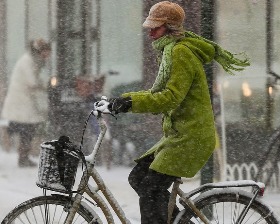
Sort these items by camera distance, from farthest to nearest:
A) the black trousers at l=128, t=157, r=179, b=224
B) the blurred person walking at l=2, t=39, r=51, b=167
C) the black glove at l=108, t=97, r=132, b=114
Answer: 1. the blurred person walking at l=2, t=39, r=51, b=167
2. the black trousers at l=128, t=157, r=179, b=224
3. the black glove at l=108, t=97, r=132, b=114

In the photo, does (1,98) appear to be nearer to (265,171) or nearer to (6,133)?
(6,133)

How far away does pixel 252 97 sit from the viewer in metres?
11.6

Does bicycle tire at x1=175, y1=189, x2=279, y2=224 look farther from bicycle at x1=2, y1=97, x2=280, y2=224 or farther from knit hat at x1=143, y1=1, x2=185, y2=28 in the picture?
knit hat at x1=143, y1=1, x2=185, y2=28

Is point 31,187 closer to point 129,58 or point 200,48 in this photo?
point 129,58

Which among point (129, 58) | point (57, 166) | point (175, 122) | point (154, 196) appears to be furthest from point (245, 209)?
point (129, 58)

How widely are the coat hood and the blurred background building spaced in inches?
217

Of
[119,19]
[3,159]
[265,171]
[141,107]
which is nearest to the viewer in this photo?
[141,107]

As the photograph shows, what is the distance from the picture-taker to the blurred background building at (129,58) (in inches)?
453

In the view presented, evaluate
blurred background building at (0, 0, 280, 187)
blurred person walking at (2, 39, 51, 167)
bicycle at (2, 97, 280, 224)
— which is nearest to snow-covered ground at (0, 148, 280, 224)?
blurred person walking at (2, 39, 51, 167)

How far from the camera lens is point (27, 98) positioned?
504 inches

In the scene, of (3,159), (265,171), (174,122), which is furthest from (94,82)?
(174,122)

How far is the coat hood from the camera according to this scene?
206 inches

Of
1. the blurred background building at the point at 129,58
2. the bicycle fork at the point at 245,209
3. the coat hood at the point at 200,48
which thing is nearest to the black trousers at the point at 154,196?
the bicycle fork at the point at 245,209

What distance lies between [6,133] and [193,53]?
941cm
